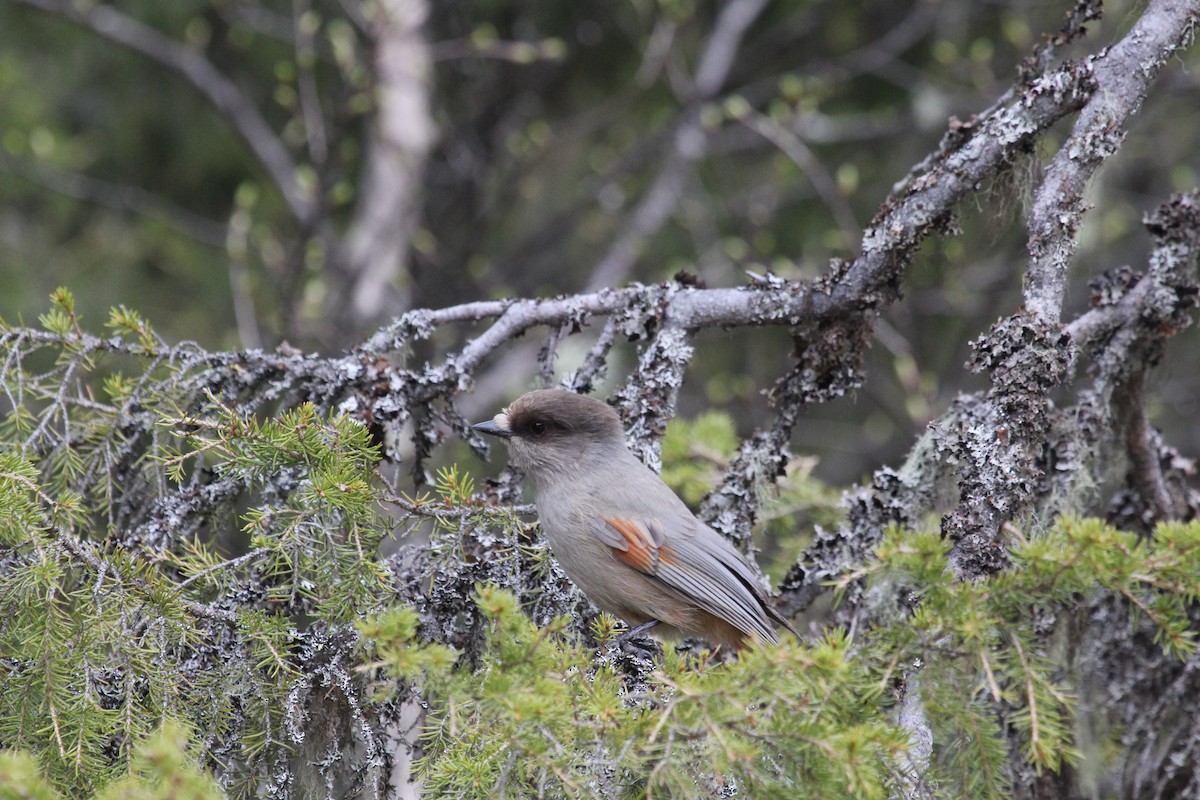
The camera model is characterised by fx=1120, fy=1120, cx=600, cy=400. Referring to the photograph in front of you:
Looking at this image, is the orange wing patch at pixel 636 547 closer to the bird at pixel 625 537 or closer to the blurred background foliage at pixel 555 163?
the bird at pixel 625 537

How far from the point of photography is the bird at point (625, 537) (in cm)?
337

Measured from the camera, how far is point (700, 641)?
3.90 m

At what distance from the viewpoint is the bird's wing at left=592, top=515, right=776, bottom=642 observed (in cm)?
337

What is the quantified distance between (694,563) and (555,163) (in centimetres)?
647

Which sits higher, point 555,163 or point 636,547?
point 555,163

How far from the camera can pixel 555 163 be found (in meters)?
9.36

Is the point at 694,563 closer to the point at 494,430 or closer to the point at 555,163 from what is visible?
the point at 494,430

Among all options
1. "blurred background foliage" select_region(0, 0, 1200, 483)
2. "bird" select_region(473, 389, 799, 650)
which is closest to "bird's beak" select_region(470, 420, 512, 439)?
"bird" select_region(473, 389, 799, 650)

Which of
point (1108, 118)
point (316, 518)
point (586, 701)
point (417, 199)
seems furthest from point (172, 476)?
point (417, 199)

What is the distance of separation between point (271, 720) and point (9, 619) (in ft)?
1.99

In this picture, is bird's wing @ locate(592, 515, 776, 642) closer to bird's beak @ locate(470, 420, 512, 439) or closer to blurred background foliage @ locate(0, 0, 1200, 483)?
bird's beak @ locate(470, 420, 512, 439)

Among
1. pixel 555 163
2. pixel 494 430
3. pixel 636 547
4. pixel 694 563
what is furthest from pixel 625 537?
pixel 555 163

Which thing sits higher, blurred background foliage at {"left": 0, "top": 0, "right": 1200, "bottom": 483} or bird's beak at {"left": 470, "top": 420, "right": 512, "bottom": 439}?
blurred background foliage at {"left": 0, "top": 0, "right": 1200, "bottom": 483}

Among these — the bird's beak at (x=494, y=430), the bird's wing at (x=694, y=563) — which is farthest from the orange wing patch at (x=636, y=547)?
the bird's beak at (x=494, y=430)
